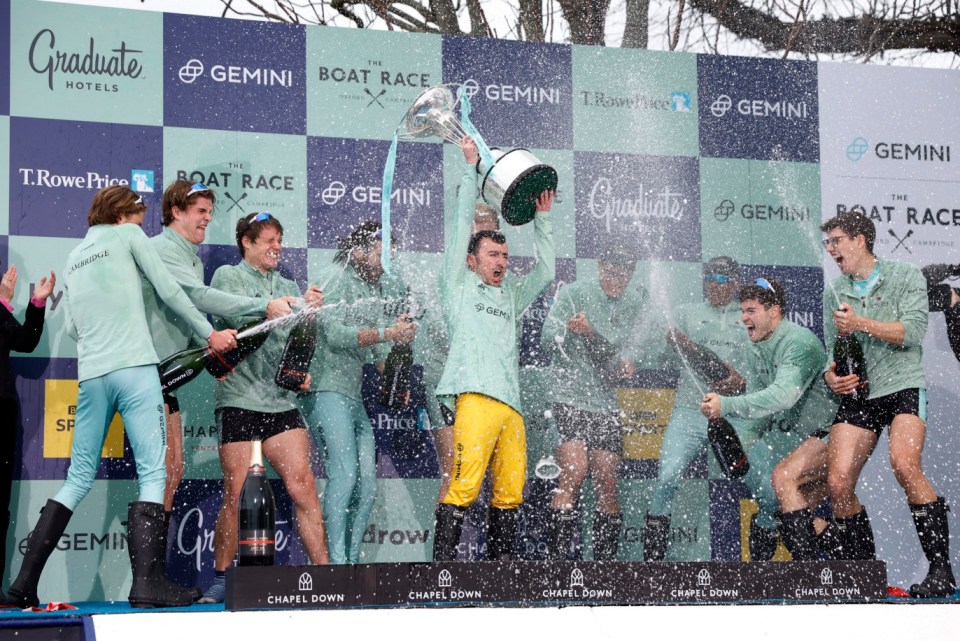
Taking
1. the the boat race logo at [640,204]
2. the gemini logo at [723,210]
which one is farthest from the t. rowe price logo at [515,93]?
the gemini logo at [723,210]

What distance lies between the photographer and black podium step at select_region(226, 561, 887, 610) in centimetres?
378

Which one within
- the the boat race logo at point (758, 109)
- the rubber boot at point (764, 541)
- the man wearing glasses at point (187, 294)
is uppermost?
the the boat race logo at point (758, 109)

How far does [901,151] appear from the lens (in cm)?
609

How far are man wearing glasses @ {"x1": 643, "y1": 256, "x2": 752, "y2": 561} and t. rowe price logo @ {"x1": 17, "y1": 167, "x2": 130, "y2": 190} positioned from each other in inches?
105

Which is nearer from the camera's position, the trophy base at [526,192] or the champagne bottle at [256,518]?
the champagne bottle at [256,518]

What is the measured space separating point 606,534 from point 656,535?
0.22 metres

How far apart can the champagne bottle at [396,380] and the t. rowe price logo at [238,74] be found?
135cm

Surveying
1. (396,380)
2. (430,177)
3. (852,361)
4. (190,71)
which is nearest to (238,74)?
(190,71)

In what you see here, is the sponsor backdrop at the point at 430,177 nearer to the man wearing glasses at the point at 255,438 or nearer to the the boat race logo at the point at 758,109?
the the boat race logo at the point at 758,109

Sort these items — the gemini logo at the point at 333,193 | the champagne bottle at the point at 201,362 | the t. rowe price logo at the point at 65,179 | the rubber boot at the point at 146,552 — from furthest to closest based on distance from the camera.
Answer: the gemini logo at the point at 333,193, the t. rowe price logo at the point at 65,179, the champagne bottle at the point at 201,362, the rubber boot at the point at 146,552

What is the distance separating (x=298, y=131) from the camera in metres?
5.50

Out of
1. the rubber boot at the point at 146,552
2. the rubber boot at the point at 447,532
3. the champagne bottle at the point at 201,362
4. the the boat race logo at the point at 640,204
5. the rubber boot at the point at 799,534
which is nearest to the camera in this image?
the rubber boot at the point at 146,552

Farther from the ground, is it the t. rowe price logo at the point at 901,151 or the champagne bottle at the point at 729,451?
the t. rowe price logo at the point at 901,151

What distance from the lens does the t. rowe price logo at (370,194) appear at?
5504mm
